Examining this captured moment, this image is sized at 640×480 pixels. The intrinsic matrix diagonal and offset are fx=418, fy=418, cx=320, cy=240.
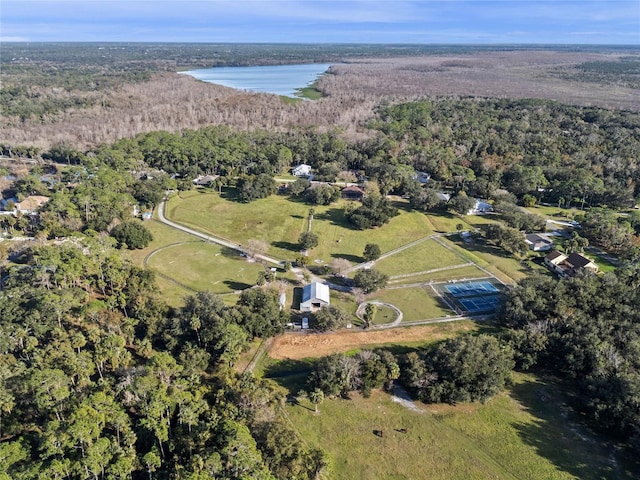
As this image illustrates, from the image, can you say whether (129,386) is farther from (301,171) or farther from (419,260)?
(301,171)

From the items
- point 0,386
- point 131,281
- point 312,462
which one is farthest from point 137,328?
point 312,462

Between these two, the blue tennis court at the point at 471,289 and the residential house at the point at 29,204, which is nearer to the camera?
the blue tennis court at the point at 471,289

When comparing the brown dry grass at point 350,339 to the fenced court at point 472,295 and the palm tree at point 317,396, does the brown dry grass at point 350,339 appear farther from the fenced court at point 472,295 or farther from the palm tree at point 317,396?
the palm tree at point 317,396

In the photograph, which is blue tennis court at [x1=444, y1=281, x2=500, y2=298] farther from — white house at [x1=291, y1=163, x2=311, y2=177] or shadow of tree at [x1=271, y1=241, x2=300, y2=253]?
white house at [x1=291, y1=163, x2=311, y2=177]

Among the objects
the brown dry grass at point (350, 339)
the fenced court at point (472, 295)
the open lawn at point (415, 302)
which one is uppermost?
the fenced court at point (472, 295)

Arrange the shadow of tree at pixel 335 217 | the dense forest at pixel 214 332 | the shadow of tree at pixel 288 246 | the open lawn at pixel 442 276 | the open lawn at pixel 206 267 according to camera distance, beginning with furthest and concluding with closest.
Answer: the shadow of tree at pixel 335 217, the shadow of tree at pixel 288 246, the open lawn at pixel 442 276, the open lawn at pixel 206 267, the dense forest at pixel 214 332

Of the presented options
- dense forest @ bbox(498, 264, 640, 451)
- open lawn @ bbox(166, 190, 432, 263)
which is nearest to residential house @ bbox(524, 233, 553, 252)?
dense forest @ bbox(498, 264, 640, 451)

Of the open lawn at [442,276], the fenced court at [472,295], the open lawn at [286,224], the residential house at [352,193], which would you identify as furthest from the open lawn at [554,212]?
the residential house at [352,193]
